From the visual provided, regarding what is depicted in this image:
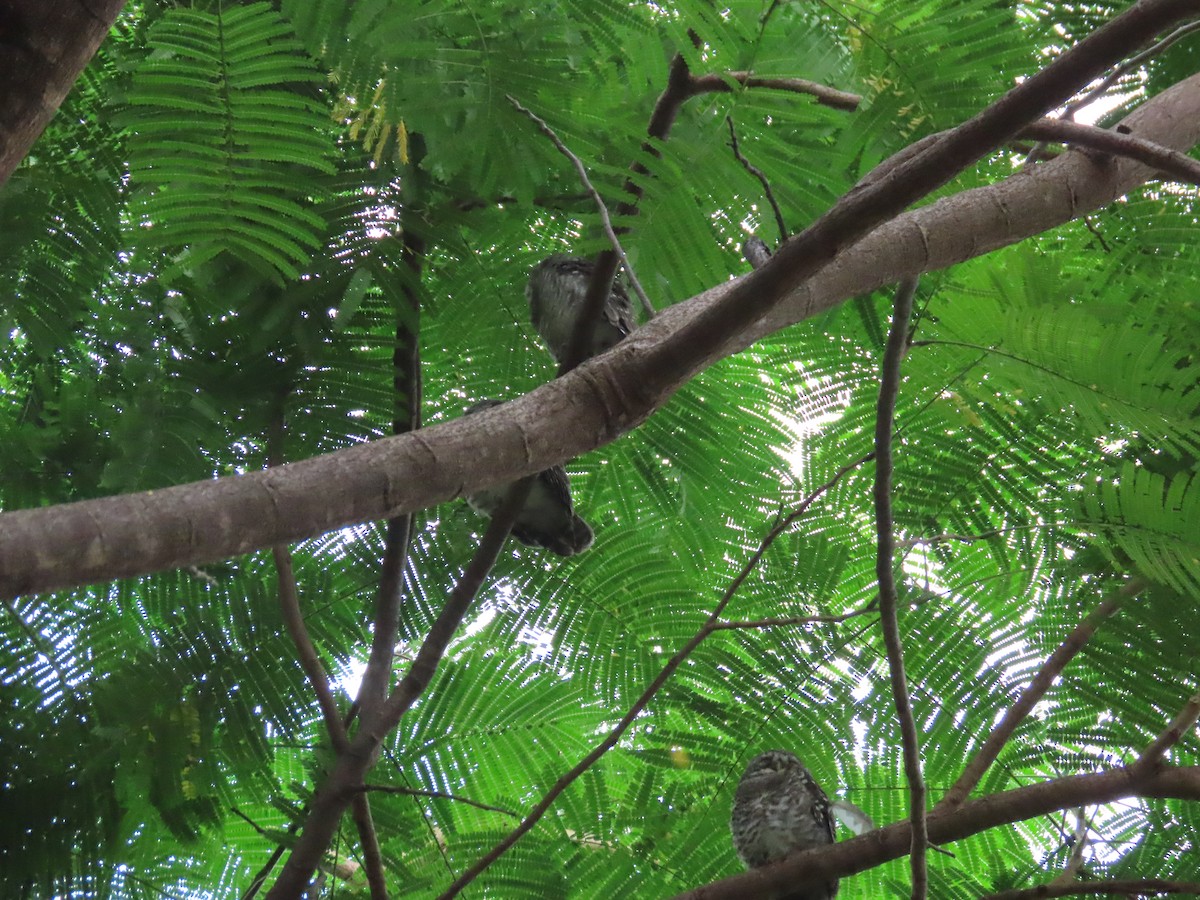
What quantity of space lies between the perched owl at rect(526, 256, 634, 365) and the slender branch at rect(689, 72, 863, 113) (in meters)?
1.05

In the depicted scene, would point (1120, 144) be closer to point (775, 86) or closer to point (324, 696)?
point (775, 86)

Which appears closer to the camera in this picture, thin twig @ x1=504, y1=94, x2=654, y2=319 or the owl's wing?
thin twig @ x1=504, y1=94, x2=654, y2=319

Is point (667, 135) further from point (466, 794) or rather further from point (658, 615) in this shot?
point (466, 794)

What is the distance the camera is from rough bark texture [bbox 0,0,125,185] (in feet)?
4.69

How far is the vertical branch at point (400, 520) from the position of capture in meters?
3.17

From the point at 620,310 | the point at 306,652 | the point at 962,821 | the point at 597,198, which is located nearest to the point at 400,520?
the point at 306,652

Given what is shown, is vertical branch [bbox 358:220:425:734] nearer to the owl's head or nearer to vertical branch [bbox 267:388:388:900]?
vertical branch [bbox 267:388:388:900]

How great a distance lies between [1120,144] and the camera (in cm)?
204

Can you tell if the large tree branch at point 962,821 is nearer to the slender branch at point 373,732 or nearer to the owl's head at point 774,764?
the slender branch at point 373,732

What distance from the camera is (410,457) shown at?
1638 mm

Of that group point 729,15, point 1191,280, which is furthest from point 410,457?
point 1191,280

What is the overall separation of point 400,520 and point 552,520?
502 mm

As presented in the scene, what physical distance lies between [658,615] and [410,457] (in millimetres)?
2208

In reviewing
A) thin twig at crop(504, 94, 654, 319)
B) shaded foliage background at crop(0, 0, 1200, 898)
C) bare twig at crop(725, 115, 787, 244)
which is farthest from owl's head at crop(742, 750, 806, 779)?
bare twig at crop(725, 115, 787, 244)
